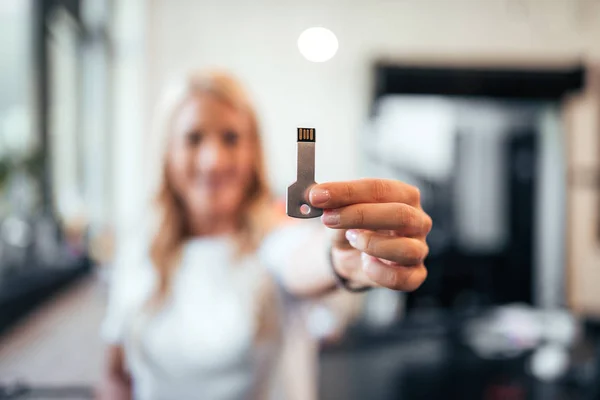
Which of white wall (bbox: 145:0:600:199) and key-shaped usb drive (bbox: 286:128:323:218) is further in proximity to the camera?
white wall (bbox: 145:0:600:199)

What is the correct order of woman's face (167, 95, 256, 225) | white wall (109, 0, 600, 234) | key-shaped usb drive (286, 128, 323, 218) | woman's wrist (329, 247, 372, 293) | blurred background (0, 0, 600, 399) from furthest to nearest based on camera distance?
1. white wall (109, 0, 600, 234)
2. blurred background (0, 0, 600, 399)
3. woman's face (167, 95, 256, 225)
4. woman's wrist (329, 247, 372, 293)
5. key-shaped usb drive (286, 128, 323, 218)

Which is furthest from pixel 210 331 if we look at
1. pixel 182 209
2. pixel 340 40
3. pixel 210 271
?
pixel 340 40

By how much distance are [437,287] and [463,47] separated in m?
1.04

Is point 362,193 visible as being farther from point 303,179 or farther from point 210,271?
point 210,271

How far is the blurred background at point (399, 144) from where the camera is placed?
53.1 inches

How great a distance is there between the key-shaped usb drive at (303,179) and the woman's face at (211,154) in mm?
360

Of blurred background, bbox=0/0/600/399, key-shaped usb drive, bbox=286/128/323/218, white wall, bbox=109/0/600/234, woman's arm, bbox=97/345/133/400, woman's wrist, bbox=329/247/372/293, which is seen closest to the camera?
key-shaped usb drive, bbox=286/128/323/218

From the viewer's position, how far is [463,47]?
88.5 inches

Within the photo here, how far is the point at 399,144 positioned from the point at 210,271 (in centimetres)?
145

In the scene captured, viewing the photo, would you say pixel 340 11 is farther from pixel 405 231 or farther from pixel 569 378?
pixel 405 231

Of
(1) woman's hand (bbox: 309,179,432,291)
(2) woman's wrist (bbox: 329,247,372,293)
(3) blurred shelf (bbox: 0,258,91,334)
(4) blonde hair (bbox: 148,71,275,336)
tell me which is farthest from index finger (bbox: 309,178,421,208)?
(3) blurred shelf (bbox: 0,258,91,334)

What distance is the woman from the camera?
68 cm

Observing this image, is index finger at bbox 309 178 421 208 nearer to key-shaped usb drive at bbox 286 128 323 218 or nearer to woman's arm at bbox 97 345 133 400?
key-shaped usb drive at bbox 286 128 323 218

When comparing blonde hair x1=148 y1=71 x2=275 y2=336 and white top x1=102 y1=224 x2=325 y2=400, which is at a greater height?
blonde hair x1=148 y1=71 x2=275 y2=336
